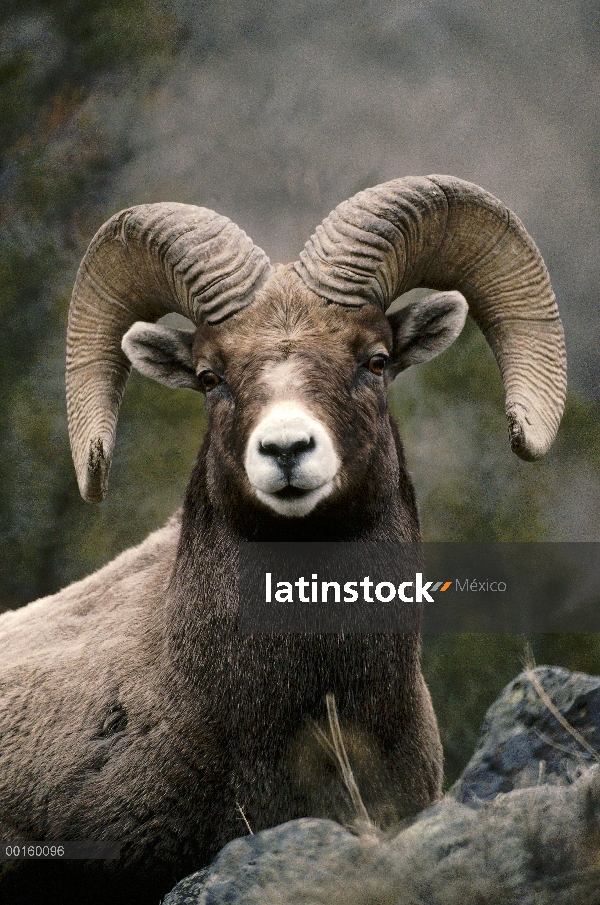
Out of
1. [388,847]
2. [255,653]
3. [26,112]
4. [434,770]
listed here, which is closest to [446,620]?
[434,770]

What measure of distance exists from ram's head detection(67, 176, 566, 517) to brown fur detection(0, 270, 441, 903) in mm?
23

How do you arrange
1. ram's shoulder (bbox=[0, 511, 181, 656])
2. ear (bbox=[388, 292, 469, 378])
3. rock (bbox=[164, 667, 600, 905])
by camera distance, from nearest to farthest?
rock (bbox=[164, 667, 600, 905]), ear (bbox=[388, 292, 469, 378]), ram's shoulder (bbox=[0, 511, 181, 656])

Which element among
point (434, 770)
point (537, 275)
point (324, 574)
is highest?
point (537, 275)

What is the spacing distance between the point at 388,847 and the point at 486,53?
8.24 m

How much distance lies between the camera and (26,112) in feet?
39.8

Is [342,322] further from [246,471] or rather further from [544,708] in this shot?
[544,708]

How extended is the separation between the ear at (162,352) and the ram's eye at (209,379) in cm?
33

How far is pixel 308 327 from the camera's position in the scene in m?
5.45

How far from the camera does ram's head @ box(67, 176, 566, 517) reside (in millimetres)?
5113

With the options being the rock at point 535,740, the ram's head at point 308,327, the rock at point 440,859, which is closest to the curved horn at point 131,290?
the ram's head at point 308,327

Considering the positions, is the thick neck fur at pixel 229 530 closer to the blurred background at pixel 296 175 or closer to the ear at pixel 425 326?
the ear at pixel 425 326

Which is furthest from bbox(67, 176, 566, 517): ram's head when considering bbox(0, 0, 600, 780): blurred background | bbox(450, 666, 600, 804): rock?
bbox(0, 0, 600, 780): blurred background

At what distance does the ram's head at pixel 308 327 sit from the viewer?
511cm

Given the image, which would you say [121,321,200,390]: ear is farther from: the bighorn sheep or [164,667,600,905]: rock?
[164,667,600,905]: rock
